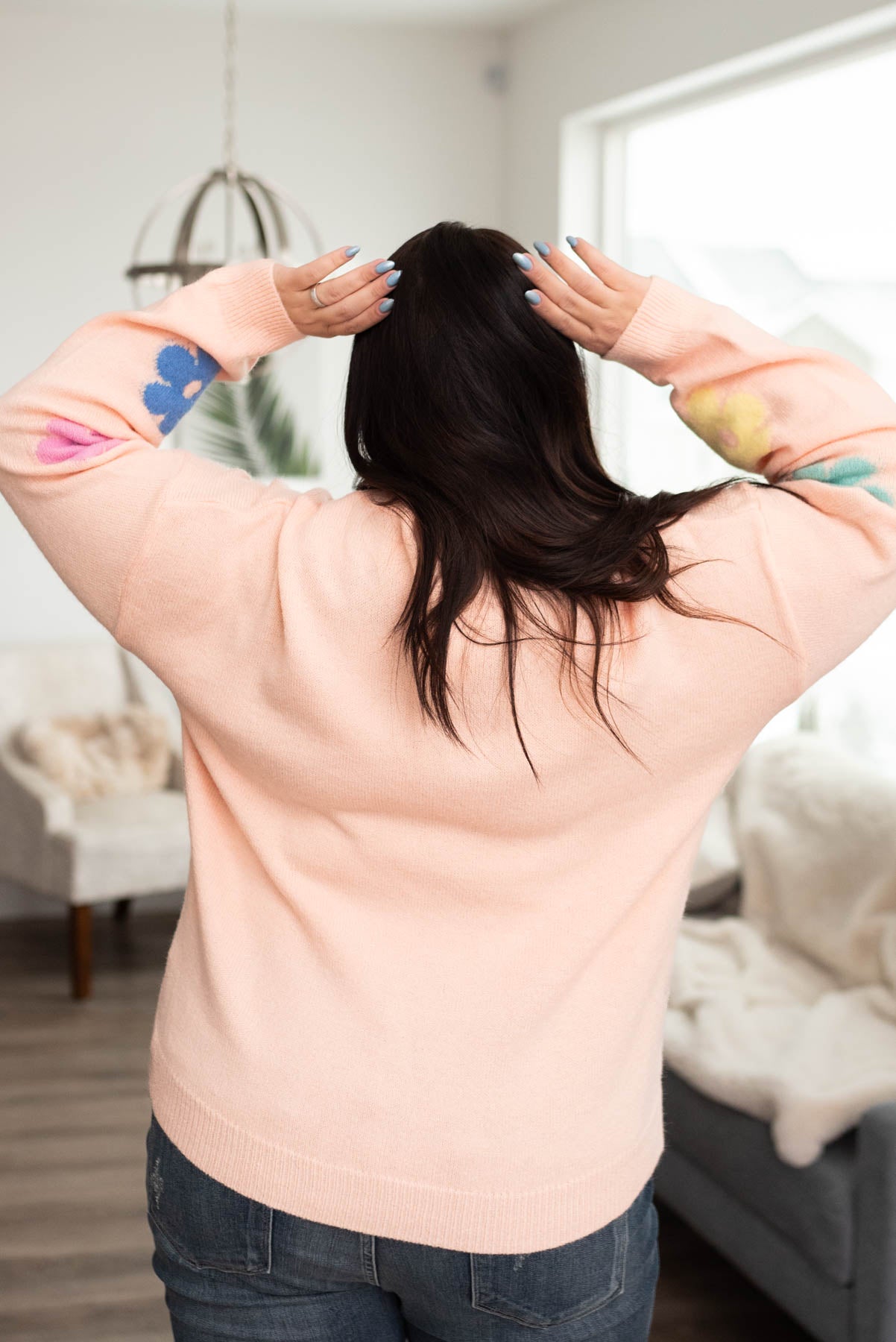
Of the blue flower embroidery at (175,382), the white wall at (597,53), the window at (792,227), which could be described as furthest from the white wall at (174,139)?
the blue flower embroidery at (175,382)

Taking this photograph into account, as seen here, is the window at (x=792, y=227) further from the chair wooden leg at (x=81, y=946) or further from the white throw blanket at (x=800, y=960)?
the chair wooden leg at (x=81, y=946)

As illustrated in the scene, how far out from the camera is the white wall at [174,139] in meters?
3.96

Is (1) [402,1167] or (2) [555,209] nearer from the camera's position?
(1) [402,1167]

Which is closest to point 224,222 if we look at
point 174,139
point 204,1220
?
point 174,139

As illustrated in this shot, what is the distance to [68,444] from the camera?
0.84 metres

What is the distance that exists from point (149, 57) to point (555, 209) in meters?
1.33

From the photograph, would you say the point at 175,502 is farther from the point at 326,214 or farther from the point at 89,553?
the point at 326,214

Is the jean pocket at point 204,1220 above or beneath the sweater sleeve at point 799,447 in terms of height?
beneath

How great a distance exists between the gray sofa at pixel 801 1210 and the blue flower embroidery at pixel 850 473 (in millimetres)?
1219

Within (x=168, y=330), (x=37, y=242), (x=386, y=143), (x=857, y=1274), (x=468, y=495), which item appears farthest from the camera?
(x=386, y=143)

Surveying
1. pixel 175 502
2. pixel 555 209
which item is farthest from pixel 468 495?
pixel 555 209

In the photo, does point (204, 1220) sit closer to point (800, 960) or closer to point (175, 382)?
point (175, 382)

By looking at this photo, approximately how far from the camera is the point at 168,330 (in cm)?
91

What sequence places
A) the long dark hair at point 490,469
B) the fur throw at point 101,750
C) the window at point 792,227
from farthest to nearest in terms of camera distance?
the fur throw at point 101,750
the window at point 792,227
the long dark hair at point 490,469
